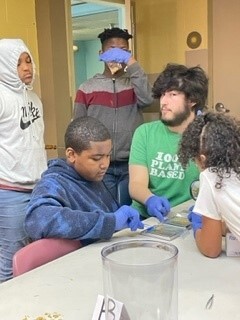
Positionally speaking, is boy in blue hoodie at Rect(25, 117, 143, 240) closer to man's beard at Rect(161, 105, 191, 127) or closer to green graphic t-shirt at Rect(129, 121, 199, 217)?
green graphic t-shirt at Rect(129, 121, 199, 217)

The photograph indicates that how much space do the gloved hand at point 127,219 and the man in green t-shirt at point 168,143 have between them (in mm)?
368

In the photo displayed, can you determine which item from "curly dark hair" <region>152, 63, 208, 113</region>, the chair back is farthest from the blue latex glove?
the chair back

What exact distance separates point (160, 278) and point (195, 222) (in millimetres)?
570

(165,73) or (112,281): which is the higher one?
(165,73)

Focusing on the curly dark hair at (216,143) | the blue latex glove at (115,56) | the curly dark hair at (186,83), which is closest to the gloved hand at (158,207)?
the curly dark hair at (216,143)

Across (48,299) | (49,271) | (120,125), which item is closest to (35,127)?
(120,125)

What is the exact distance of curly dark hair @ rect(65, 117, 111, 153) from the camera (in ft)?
4.88

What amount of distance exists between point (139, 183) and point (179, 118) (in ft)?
1.15

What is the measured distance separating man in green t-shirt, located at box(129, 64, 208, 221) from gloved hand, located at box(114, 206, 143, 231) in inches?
14.5

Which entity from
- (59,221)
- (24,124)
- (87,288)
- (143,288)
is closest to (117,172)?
(24,124)

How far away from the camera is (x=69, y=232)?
4.25ft

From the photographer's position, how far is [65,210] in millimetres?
1298

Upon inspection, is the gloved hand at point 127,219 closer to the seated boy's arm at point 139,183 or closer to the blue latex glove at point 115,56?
the seated boy's arm at point 139,183

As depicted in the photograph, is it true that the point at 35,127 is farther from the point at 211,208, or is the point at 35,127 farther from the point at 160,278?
the point at 160,278
